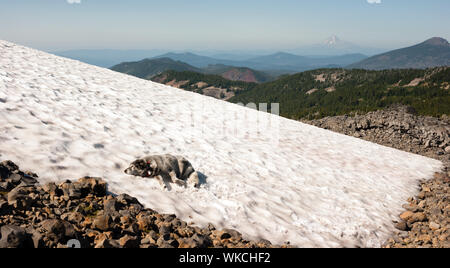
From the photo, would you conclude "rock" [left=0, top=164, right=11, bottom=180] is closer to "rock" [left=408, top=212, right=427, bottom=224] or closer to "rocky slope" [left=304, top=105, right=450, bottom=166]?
"rock" [left=408, top=212, right=427, bottom=224]

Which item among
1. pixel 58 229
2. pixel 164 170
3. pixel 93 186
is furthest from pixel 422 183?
pixel 58 229

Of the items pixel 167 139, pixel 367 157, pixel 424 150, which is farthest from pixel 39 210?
pixel 424 150

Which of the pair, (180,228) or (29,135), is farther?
(29,135)

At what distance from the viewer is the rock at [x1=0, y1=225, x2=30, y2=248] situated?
157 inches

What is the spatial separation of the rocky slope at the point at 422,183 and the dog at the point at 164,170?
609 cm

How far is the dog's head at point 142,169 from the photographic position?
7.86 metres

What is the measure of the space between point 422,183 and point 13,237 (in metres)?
16.4

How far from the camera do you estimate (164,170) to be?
820 centimetres

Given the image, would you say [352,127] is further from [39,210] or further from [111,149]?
[39,210]

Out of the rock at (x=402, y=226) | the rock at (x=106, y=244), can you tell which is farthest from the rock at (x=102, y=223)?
the rock at (x=402, y=226)

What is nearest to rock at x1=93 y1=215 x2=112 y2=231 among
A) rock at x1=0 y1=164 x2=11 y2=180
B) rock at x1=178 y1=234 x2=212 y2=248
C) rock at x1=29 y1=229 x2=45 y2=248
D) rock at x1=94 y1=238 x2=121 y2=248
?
rock at x1=94 y1=238 x2=121 y2=248
